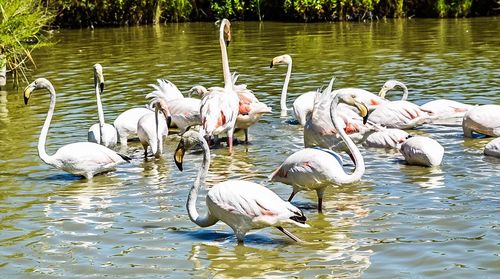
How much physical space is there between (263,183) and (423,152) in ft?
5.47

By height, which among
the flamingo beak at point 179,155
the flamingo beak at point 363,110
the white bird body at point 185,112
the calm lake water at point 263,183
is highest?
the flamingo beak at point 363,110

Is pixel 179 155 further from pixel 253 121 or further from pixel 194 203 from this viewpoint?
pixel 253 121

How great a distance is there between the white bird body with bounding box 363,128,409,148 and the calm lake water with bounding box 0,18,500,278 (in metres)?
0.12

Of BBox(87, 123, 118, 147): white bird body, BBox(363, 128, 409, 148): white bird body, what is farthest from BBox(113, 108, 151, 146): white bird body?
BBox(363, 128, 409, 148): white bird body

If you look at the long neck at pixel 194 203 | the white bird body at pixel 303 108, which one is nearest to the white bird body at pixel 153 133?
the white bird body at pixel 303 108

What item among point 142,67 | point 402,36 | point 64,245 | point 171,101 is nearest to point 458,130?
point 171,101

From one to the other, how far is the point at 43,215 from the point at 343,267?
9.98 ft

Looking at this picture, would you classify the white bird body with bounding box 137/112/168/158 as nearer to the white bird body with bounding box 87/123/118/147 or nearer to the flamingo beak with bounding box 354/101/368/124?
the white bird body with bounding box 87/123/118/147

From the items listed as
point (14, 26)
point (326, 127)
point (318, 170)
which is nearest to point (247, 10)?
point (14, 26)

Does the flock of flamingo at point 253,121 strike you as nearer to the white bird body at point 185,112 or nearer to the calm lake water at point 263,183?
the white bird body at point 185,112

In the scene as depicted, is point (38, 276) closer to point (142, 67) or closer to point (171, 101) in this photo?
point (171, 101)

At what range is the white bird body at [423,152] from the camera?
9.21m

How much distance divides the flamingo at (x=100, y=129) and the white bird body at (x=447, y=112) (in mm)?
3841

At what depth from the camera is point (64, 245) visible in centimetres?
717
